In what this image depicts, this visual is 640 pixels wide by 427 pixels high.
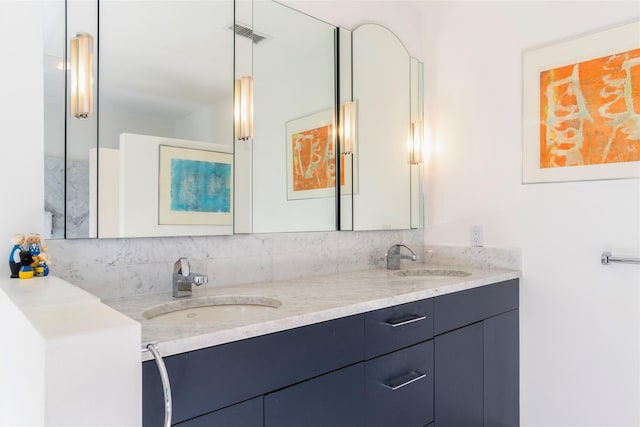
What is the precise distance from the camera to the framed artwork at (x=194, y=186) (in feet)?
5.09

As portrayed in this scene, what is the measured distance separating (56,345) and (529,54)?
2388mm

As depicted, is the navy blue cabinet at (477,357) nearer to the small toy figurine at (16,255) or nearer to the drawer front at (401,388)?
the drawer front at (401,388)

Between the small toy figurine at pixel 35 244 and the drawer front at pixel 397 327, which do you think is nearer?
the small toy figurine at pixel 35 244

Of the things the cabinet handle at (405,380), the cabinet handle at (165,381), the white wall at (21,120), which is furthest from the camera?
the cabinet handle at (405,380)

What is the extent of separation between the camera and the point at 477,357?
1920mm

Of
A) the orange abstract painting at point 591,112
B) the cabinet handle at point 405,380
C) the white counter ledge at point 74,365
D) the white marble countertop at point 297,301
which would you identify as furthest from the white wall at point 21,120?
the orange abstract painting at point 591,112

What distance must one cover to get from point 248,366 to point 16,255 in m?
0.72

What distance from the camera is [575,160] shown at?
199 cm

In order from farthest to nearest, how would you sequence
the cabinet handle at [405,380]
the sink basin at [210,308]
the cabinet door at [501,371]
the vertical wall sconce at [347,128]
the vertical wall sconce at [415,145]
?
1. the vertical wall sconce at [415,145]
2. the vertical wall sconce at [347,128]
3. the cabinet door at [501,371]
4. the cabinet handle at [405,380]
5. the sink basin at [210,308]

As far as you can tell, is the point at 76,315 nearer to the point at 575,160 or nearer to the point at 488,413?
the point at 488,413

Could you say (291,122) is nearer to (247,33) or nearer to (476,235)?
(247,33)

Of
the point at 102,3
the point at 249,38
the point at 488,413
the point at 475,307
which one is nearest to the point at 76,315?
the point at 102,3

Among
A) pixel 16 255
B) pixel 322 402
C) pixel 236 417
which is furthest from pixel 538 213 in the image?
pixel 16 255

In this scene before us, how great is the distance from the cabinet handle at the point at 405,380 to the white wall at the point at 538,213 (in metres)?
0.89
